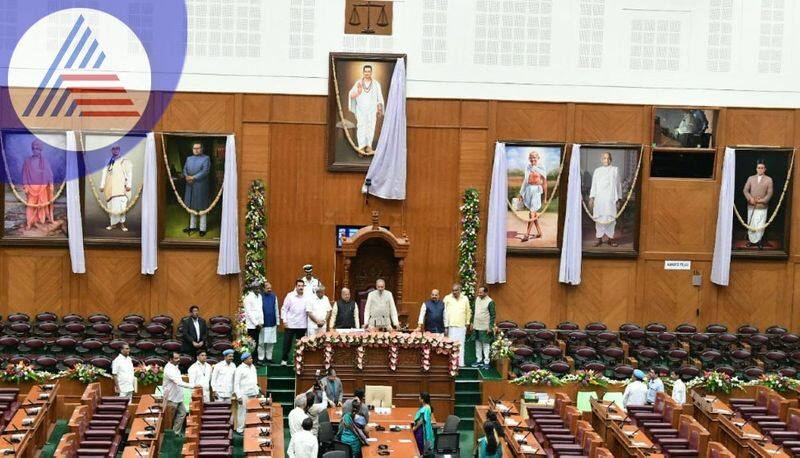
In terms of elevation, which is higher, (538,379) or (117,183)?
(117,183)

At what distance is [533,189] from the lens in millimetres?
30172

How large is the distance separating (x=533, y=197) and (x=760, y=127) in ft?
18.8

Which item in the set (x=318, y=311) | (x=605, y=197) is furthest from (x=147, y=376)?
(x=605, y=197)

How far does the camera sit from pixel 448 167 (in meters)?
30.0

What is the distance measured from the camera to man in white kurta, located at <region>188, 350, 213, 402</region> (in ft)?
79.8

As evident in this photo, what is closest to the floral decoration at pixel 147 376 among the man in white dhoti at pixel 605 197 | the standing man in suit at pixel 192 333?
the standing man in suit at pixel 192 333

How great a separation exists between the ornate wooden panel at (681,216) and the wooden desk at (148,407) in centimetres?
1281

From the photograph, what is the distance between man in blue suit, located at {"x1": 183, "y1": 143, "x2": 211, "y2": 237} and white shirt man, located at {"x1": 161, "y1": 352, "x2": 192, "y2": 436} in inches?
243

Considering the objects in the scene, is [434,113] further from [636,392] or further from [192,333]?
[636,392]

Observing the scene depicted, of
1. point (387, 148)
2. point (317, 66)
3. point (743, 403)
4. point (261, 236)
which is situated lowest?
point (743, 403)

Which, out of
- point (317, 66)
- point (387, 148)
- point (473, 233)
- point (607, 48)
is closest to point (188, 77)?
point (317, 66)

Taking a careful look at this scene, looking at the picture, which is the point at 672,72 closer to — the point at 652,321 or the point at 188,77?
the point at 652,321

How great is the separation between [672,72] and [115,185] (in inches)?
528

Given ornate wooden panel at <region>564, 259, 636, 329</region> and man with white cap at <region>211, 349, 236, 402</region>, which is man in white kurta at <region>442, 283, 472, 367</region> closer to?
ornate wooden panel at <region>564, 259, 636, 329</region>
